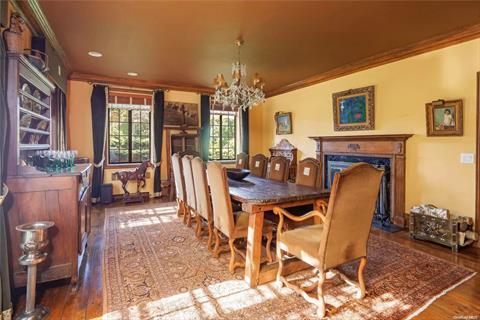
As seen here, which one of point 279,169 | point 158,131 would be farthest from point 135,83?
point 279,169

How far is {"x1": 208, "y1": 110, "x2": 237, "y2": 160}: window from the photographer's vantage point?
6.81 meters

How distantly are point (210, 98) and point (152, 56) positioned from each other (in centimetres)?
247

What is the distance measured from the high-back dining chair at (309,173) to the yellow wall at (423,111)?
166cm

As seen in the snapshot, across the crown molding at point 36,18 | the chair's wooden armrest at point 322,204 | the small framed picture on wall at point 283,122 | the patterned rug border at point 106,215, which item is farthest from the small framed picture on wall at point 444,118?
the crown molding at point 36,18

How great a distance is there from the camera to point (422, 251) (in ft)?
9.89

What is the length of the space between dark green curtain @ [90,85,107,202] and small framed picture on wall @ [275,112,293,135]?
4.00m

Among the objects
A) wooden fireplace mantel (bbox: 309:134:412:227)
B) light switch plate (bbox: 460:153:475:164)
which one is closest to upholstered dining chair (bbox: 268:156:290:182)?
wooden fireplace mantel (bbox: 309:134:412:227)

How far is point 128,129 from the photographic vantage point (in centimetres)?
586

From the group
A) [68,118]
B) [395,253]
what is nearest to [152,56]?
[68,118]

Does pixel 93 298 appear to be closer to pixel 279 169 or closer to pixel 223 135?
pixel 279 169

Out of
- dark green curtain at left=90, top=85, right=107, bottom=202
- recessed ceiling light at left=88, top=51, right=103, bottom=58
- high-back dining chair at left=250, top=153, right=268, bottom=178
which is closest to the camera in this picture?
recessed ceiling light at left=88, top=51, right=103, bottom=58

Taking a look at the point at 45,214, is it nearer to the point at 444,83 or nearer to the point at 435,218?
the point at 435,218

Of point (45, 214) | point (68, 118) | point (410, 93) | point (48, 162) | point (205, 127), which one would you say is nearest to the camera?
point (45, 214)

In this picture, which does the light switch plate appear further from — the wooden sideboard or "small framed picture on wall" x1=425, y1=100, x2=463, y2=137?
the wooden sideboard
